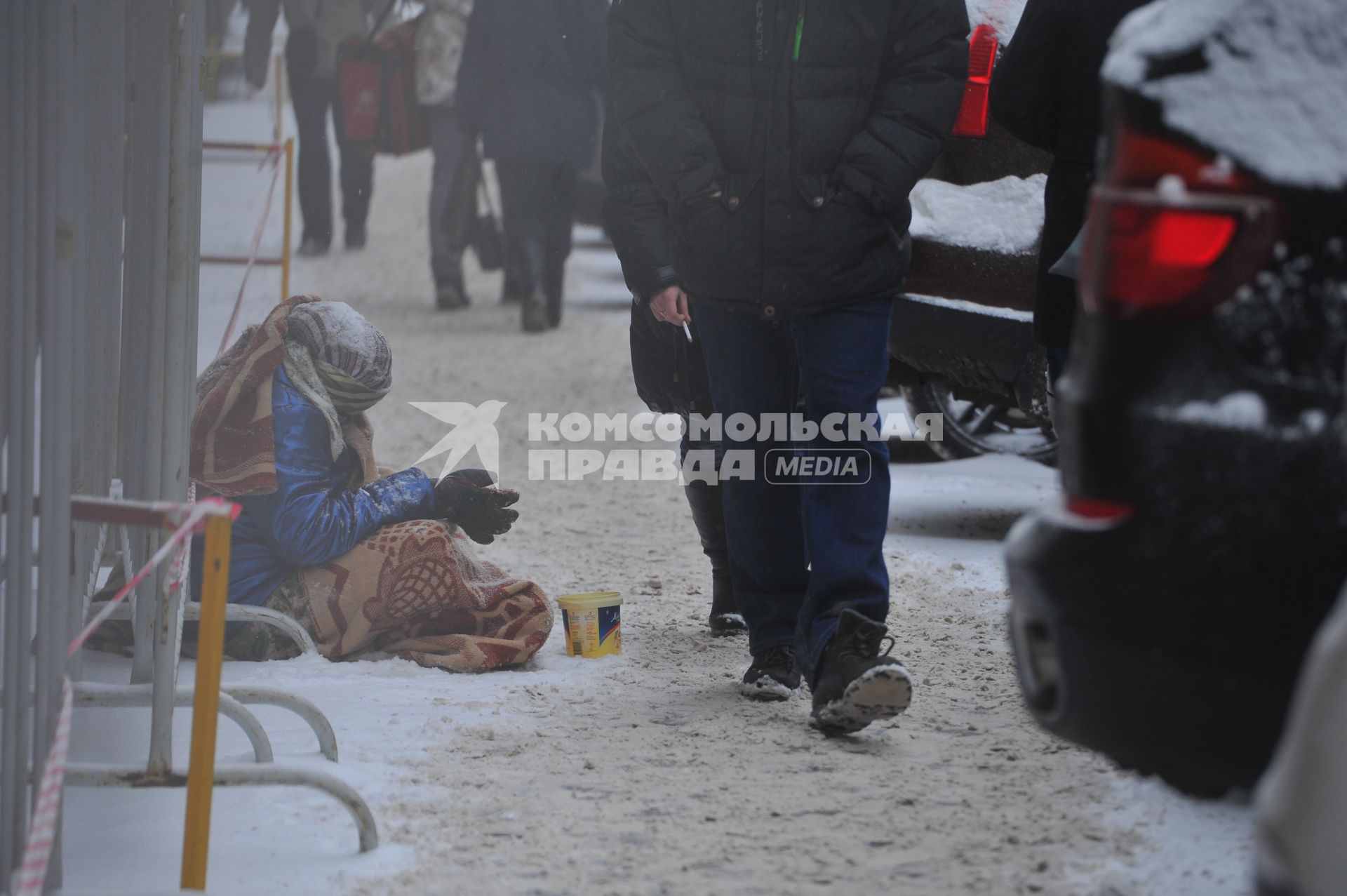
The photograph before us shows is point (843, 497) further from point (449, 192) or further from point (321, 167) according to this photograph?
point (321, 167)

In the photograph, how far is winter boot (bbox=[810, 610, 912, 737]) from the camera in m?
3.21

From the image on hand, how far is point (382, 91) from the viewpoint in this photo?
1005 cm

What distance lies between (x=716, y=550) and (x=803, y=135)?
4.35 ft

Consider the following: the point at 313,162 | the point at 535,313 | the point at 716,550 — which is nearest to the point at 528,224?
the point at 535,313

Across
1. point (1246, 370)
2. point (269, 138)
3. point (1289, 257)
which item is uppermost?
point (1289, 257)

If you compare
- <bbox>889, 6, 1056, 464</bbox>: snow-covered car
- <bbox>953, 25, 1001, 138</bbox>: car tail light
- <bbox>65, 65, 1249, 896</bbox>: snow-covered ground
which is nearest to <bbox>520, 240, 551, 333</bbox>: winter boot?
<bbox>65, 65, 1249, 896</bbox>: snow-covered ground

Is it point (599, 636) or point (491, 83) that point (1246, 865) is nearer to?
point (599, 636)

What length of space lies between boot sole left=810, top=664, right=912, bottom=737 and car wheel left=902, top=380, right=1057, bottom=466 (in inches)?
91.5

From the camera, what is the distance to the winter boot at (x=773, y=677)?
12.2 ft

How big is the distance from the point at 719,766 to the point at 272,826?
0.88 metres

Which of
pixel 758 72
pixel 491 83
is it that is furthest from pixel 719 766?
pixel 491 83

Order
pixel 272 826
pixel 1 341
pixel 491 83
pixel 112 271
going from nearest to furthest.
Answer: pixel 1 341 < pixel 272 826 < pixel 112 271 < pixel 491 83

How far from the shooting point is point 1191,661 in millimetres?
1773

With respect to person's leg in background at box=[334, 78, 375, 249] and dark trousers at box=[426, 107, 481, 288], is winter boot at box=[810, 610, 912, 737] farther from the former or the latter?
person's leg in background at box=[334, 78, 375, 249]
